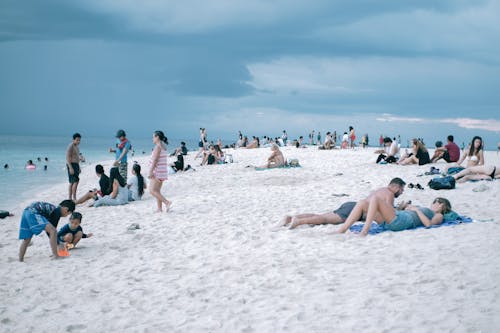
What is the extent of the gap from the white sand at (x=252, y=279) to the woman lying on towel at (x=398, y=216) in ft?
0.75

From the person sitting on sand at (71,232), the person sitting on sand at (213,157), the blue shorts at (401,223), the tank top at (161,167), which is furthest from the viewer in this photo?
the person sitting on sand at (213,157)

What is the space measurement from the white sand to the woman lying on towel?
0.75ft

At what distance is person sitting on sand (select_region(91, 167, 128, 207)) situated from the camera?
1126cm

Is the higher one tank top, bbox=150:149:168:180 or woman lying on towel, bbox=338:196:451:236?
tank top, bbox=150:149:168:180

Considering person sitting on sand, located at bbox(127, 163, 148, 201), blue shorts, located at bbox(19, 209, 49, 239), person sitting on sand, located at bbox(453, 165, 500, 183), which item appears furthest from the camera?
person sitting on sand, located at bbox(127, 163, 148, 201)

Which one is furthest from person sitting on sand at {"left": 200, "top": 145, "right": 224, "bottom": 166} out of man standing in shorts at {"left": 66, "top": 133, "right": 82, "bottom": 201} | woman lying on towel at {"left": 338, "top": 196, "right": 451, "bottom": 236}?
woman lying on towel at {"left": 338, "top": 196, "right": 451, "bottom": 236}

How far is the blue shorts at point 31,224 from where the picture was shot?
6.17m

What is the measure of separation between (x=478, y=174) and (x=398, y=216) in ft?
21.2

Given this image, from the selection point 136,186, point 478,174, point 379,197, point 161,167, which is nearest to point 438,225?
point 379,197

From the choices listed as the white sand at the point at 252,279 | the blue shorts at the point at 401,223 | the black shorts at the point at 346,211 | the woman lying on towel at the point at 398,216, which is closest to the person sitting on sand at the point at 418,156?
the white sand at the point at 252,279

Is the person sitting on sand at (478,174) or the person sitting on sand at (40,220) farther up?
the person sitting on sand at (478,174)

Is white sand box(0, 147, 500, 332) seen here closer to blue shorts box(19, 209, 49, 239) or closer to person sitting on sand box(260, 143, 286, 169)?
blue shorts box(19, 209, 49, 239)

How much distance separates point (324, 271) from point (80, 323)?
3.04m

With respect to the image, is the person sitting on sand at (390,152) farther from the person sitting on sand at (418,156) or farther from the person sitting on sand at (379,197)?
the person sitting on sand at (379,197)
